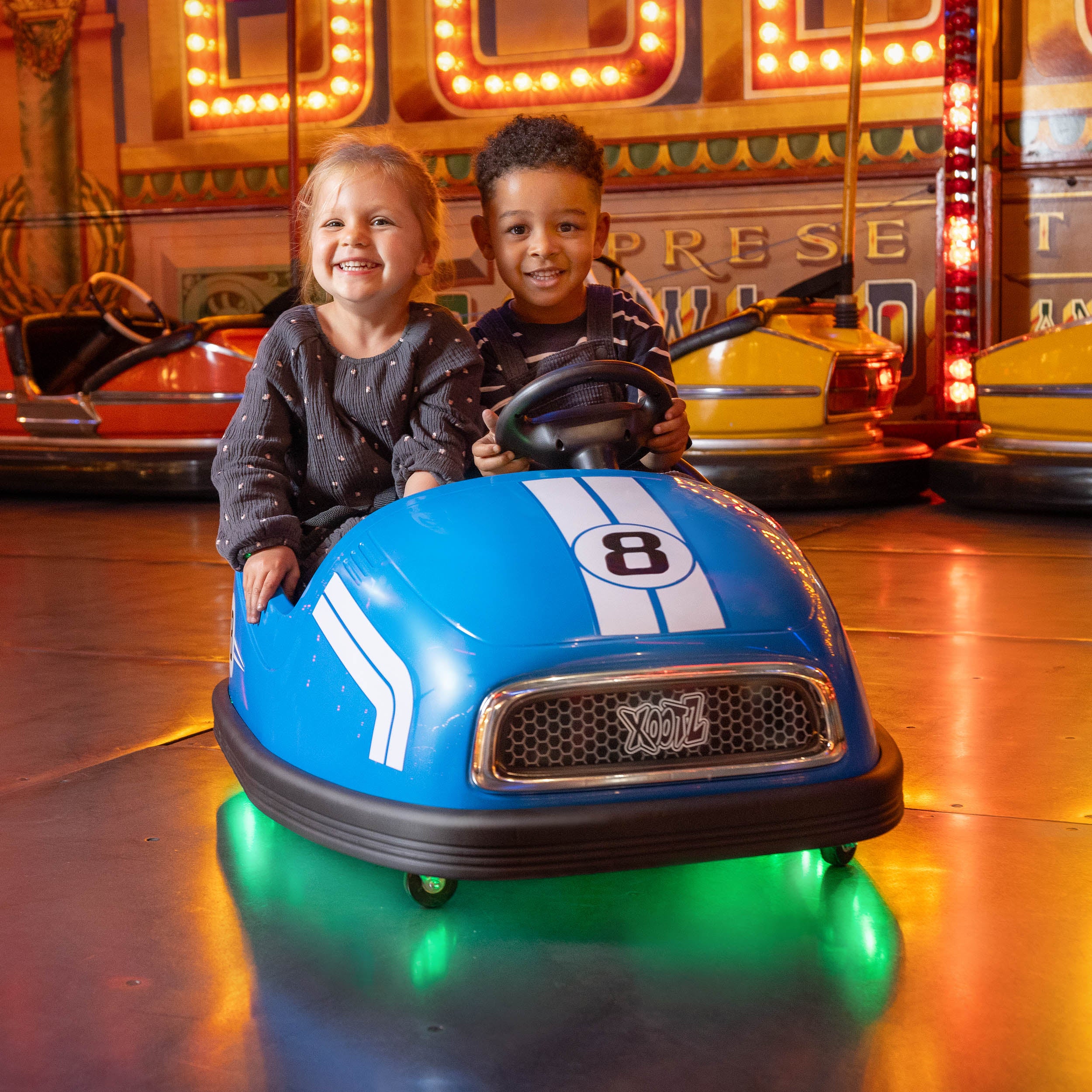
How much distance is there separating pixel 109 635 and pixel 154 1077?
4.98 ft

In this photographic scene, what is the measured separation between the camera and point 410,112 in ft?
19.3

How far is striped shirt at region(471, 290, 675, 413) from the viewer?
1.65 meters

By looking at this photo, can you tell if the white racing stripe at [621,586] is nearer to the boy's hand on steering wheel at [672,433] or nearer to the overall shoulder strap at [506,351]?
the boy's hand on steering wheel at [672,433]

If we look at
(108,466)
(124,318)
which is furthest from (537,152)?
(124,318)

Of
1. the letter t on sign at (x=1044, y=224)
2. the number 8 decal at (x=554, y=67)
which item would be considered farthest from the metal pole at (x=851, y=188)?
the number 8 decal at (x=554, y=67)

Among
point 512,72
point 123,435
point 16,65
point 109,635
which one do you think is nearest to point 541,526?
point 109,635

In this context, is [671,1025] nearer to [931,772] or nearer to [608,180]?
[931,772]

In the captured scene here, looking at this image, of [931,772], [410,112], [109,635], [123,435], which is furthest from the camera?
[410,112]

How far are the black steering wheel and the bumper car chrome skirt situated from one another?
317 centimetres

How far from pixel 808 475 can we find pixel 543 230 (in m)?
2.45

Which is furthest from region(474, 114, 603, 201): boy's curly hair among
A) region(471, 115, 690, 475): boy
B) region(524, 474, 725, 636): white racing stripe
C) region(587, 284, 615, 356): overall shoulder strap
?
region(524, 474, 725, 636): white racing stripe

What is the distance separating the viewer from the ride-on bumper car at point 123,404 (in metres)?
4.39

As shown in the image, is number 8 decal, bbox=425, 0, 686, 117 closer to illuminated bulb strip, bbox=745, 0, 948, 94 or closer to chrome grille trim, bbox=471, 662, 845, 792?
illuminated bulb strip, bbox=745, 0, 948, 94

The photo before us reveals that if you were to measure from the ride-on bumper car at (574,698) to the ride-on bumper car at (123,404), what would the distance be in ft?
10.8
